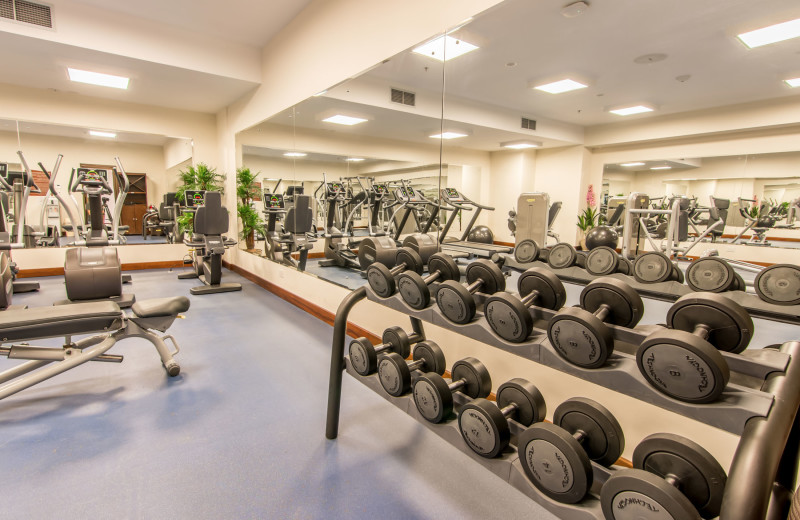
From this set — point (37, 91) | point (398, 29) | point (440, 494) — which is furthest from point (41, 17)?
point (440, 494)

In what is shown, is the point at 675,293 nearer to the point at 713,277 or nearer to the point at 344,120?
the point at 713,277

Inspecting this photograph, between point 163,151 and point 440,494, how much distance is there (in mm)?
7185

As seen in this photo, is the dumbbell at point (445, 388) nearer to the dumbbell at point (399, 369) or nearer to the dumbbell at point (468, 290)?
the dumbbell at point (399, 369)

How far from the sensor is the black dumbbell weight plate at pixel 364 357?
70.4 inches

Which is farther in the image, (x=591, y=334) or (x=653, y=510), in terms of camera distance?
(x=591, y=334)

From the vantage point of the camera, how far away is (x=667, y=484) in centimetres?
84

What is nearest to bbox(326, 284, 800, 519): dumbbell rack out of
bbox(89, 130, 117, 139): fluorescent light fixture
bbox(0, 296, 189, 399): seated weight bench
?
bbox(0, 296, 189, 399): seated weight bench

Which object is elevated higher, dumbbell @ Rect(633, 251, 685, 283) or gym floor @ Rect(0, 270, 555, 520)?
dumbbell @ Rect(633, 251, 685, 283)

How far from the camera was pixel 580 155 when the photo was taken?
2.22 metres

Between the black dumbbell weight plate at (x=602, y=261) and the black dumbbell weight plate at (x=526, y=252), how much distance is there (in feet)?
1.02

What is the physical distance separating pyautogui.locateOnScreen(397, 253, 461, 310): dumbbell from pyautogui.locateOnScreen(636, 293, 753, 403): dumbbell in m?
0.80

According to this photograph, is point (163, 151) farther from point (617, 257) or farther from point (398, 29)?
point (617, 257)

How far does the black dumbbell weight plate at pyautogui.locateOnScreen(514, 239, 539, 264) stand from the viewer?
6.71ft

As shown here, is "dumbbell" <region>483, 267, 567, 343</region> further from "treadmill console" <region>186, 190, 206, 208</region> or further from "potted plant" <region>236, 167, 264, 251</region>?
"treadmill console" <region>186, 190, 206, 208</region>
